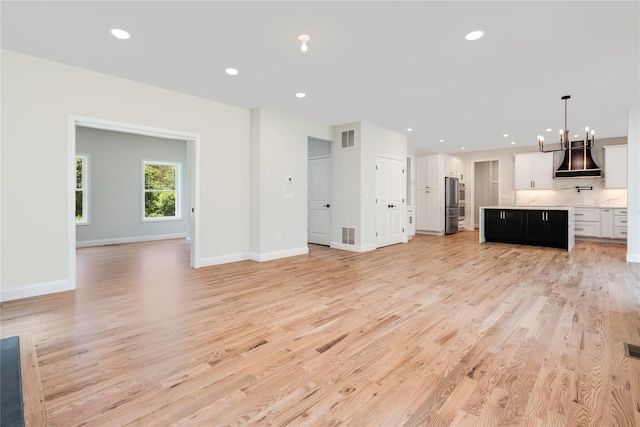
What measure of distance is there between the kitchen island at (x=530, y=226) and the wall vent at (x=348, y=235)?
3442 mm

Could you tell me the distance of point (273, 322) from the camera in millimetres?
2771

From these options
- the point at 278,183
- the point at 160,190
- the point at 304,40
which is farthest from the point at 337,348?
the point at 160,190

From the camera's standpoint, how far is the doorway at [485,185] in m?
10.8

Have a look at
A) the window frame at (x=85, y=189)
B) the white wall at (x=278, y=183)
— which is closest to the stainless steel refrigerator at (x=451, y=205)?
the white wall at (x=278, y=183)

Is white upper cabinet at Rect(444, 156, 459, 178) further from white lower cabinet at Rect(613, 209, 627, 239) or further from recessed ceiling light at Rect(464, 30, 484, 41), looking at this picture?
recessed ceiling light at Rect(464, 30, 484, 41)

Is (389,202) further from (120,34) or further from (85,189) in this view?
(85,189)

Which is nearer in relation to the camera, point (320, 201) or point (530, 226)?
point (530, 226)

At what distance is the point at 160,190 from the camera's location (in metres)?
8.41

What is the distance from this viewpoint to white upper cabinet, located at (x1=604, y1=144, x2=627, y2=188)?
767cm

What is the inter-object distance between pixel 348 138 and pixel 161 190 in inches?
209

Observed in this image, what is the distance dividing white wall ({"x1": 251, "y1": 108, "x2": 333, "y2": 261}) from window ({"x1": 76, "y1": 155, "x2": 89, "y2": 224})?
4.34 meters

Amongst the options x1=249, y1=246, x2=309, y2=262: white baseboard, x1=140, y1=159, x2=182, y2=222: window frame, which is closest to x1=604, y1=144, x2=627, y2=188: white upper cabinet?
x1=249, y1=246, x2=309, y2=262: white baseboard

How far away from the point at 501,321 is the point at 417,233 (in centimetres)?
711

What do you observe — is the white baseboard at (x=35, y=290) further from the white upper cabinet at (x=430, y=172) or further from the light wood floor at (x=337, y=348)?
the white upper cabinet at (x=430, y=172)
